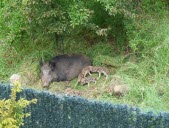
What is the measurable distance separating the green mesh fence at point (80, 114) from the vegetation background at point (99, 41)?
103 cm

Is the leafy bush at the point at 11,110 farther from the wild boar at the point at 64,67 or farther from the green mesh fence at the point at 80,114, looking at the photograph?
the wild boar at the point at 64,67

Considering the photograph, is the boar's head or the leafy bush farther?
the boar's head

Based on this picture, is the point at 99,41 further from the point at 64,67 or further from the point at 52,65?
the point at 52,65

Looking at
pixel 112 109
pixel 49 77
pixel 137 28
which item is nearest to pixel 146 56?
pixel 137 28

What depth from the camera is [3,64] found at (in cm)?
856

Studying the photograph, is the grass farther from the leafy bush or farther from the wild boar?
the leafy bush

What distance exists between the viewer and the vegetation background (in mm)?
6984

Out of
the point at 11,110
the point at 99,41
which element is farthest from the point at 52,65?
the point at 11,110

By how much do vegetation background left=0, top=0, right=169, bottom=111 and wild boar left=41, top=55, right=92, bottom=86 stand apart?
21 centimetres

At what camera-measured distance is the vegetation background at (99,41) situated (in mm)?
6984

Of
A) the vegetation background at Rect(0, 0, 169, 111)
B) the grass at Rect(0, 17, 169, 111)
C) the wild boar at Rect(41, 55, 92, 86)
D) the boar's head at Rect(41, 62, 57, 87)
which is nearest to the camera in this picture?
the grass at Rect(0, 17, 169, 111)

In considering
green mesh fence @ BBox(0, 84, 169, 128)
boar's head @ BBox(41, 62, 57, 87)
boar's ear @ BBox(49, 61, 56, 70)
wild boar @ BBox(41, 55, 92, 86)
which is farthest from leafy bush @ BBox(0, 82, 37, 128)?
boar's ear @ BBox(49, 61, 56, 70)

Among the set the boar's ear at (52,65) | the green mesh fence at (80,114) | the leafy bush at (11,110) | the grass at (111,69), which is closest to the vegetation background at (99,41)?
the grass at (111,69)

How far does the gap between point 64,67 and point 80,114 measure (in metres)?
2.58
